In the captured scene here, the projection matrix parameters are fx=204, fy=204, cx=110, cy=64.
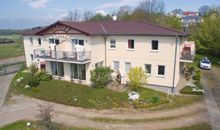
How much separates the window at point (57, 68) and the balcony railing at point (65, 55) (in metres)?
1.70

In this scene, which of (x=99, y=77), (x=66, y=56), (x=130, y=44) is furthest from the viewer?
(x=66, y=56)

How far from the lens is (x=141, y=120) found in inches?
704

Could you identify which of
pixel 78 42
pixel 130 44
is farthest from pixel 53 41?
pixel 130 44

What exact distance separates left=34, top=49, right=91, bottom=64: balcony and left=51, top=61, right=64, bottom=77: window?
168 cm

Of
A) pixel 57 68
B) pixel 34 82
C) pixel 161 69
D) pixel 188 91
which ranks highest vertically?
pixel 161 69

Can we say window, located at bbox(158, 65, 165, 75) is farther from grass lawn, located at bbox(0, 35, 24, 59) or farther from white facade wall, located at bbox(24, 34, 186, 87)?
grass lawn, located at bbox(0, 35, 24, 59)

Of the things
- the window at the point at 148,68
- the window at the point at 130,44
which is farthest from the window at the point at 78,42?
the window at the point at 148,68

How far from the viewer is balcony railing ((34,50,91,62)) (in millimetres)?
25578

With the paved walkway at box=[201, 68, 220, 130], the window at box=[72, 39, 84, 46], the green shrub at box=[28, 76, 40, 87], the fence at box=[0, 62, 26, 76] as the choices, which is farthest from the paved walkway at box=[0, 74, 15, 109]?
the paved walkway at box=[201, 68, 220, 130]

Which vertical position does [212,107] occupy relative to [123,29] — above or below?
below

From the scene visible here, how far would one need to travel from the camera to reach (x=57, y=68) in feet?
97.5

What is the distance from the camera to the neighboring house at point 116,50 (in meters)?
24.3

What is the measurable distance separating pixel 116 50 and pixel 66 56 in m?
6.76

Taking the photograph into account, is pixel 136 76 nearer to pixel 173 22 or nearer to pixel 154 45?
pixel 154 45
